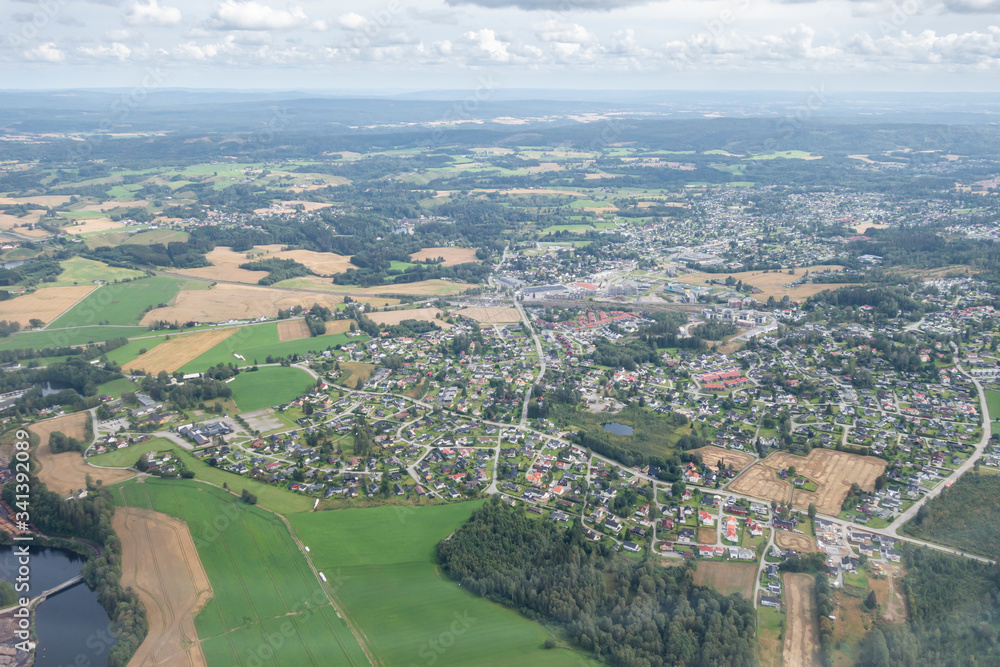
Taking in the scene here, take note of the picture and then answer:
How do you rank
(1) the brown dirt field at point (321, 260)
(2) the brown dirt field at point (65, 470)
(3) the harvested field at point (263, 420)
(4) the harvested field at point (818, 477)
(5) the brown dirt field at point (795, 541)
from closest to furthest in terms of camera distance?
(5) the brown dirt field at point (795, 541) < (4) the harvested field at point (818, 477) < (2) the brown dirt field at point (65, 470) < (3) the harvested field at point (263, 420) < (1) the brown dirt field at point (321, 260)

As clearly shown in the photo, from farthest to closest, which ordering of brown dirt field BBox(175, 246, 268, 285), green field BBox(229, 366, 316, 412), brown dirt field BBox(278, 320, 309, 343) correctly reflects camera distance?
brown dirt field BBox(175, 246, 268, 285)
brown dirt field BBox(278, 320, 309, 343)
green field BBox(229, 366, 316, 412)

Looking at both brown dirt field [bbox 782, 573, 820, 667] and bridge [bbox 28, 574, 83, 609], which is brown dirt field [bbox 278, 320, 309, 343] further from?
brown dirt field [bbox 782, 573, 820, 667]

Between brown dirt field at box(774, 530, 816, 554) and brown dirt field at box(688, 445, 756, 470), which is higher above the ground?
brown dirt field at box(688, 445, 756, 470)

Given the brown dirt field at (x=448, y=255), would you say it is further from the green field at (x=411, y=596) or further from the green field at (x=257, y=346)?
the green field at (x=411, y=596)

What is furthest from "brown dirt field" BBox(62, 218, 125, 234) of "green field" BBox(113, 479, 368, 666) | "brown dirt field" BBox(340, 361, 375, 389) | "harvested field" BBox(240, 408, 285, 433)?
"green field" BBox(113, 479, 368, 666)

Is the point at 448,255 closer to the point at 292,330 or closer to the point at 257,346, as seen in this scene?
the point at 292,330

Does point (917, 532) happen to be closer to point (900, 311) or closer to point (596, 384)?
point (596, 384)

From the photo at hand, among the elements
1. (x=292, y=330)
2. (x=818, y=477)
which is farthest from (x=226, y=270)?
(x=818, y=477)

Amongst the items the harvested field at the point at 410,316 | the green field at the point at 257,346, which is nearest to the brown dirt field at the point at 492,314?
the harvested field at the point at 410,316
